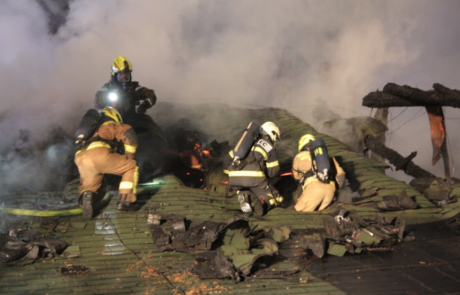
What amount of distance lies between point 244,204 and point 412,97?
5.91 metres

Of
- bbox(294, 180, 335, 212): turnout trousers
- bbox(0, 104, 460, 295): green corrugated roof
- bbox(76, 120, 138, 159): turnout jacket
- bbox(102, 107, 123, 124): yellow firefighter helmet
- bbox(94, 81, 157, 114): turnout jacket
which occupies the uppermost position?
bbox(94, 81, 157, 114): turnout jacket

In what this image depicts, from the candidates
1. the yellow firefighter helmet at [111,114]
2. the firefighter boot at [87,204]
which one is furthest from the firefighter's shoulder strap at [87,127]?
the firefighter boot at [87,204]

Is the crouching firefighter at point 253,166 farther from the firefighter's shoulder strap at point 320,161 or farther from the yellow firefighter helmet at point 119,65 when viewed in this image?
the yellow firefighter helmet at point 119,65

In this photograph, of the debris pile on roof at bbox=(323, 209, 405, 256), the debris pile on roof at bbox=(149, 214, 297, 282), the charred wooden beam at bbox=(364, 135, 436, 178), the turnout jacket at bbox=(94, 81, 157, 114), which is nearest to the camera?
the debris pile on roof at bbox=(149, 214, 297, 282)

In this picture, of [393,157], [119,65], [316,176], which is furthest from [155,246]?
[393,157]

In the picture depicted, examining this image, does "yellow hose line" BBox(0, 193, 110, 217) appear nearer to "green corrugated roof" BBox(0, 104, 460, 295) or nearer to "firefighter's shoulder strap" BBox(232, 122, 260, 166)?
"green corrugated roof" BBox(0, 104, 460, 295)

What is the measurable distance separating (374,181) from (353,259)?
2.44m

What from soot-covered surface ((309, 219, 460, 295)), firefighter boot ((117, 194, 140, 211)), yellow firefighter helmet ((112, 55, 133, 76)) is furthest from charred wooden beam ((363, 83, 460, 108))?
firefighter boot ((117, 194, 140, 211))

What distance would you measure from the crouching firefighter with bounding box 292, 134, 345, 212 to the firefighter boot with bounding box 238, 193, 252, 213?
932 mm

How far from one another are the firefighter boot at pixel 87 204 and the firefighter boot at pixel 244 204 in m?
1.95

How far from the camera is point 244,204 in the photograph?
576cm

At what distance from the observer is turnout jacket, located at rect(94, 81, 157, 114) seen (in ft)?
22.7

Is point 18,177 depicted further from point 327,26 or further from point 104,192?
point 327,26

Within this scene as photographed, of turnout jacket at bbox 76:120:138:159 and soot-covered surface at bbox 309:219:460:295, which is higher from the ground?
turnout jacket at bbox 76:120:138:159
